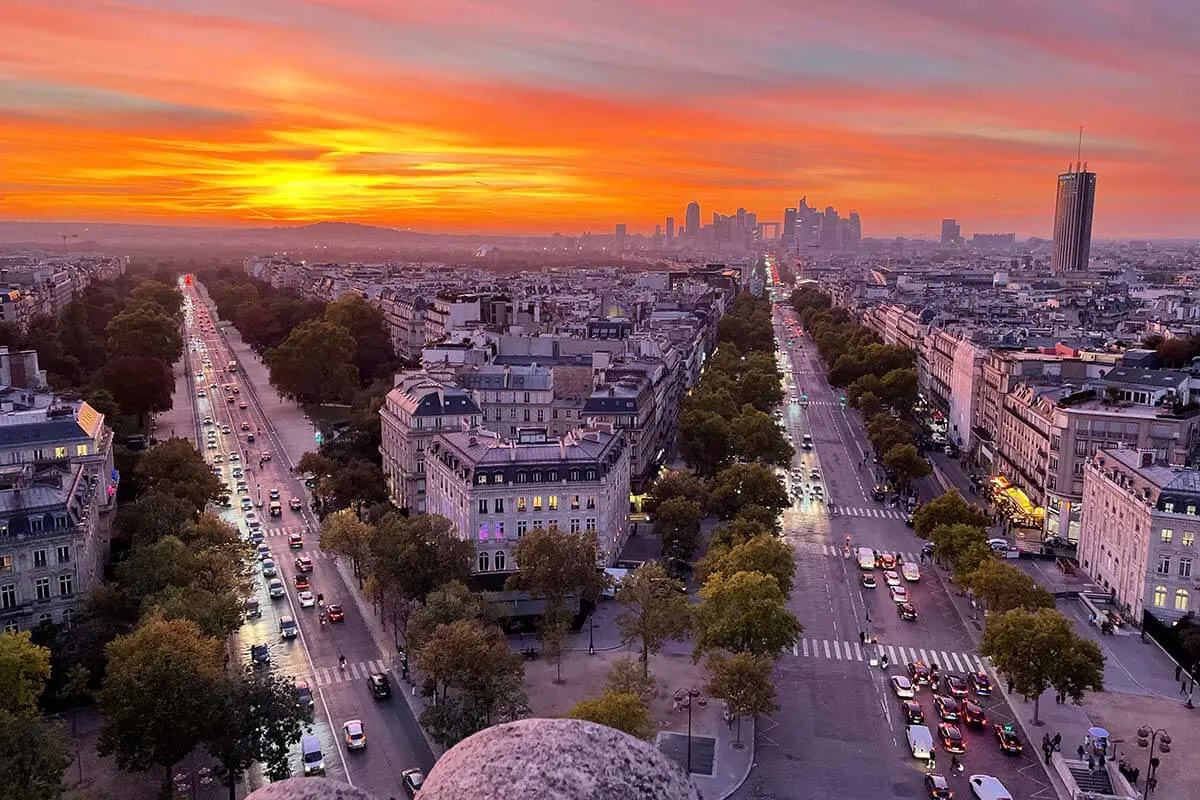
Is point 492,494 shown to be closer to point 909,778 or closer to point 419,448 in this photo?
point 419,448

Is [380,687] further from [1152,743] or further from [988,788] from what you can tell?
[1152,743]

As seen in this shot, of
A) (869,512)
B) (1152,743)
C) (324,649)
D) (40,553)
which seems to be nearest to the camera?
(1152,743)

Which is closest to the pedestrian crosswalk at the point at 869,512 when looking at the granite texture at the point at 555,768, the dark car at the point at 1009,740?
the dark car at the point at 1009,740

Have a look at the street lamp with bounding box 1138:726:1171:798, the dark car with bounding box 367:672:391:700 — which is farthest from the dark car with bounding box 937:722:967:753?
the dark car with bounding box 367:672:391:700

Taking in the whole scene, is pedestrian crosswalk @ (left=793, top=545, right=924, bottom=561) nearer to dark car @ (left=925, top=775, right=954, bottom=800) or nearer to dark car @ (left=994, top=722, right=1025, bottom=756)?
dark car @ (left=994, top=722, right=1025, bottom=756)

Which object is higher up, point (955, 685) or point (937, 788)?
point (937, 788)

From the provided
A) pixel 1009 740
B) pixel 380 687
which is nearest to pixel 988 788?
pixel 1009 740

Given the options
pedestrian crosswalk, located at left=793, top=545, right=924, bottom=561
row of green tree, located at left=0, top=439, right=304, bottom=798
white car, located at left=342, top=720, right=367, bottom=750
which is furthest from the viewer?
pedestrian crosswalk, located at left=793, top=545, right=924, bottom=561
